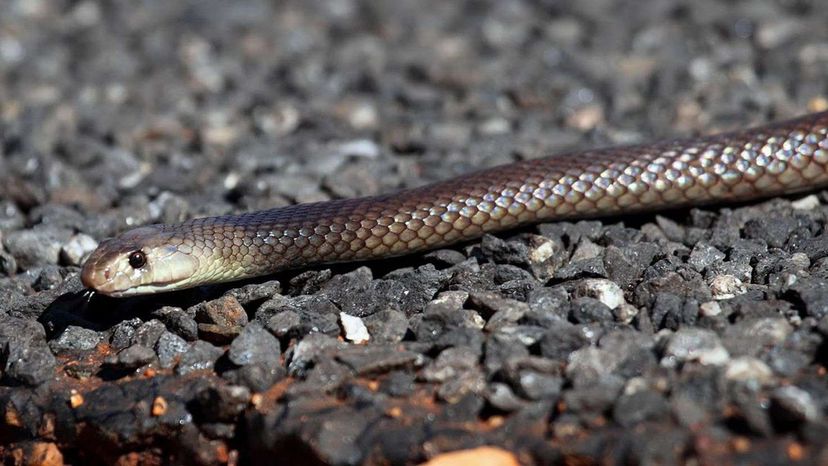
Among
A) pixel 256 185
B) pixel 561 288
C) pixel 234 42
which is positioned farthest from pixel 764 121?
pixel 234 42

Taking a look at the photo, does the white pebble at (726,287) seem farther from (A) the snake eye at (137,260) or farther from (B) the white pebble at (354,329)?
(A) the snake eye at (137,260)

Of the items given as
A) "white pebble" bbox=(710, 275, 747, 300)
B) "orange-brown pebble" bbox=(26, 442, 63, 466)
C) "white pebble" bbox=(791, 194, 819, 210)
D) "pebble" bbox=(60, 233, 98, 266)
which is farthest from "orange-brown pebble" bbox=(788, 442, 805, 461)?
"pebble" bbox=(60, 233, 98, 266)

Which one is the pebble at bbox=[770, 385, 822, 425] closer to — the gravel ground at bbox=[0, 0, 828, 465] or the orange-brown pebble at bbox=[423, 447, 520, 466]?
the gravel ground at bbox=[0, 0, 828, 465]

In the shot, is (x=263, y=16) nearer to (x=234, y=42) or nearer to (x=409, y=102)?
(x=234, y=42)

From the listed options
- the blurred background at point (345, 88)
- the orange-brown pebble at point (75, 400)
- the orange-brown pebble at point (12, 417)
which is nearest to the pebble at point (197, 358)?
the orange-brown pebble at point (75, 400)

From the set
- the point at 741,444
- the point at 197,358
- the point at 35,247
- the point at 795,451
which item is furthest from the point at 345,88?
the point at 795,451

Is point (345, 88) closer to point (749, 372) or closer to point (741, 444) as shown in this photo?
point (749, 372)

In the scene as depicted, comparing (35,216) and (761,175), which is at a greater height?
(761,175)
